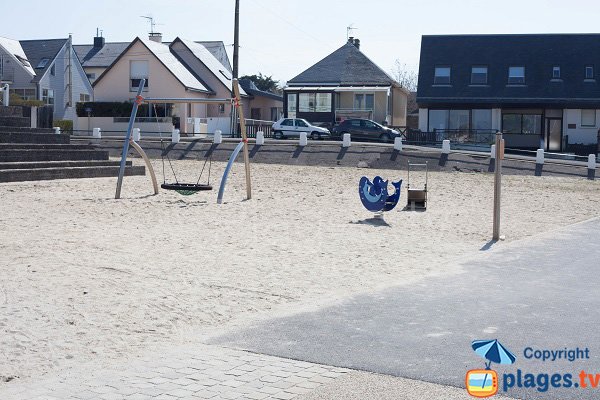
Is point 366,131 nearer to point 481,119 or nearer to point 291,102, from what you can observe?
point 481,119

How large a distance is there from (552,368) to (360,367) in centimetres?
144

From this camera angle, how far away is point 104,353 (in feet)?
21.9

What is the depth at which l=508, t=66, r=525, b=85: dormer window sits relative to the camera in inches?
2031

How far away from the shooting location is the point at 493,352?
21.4ft

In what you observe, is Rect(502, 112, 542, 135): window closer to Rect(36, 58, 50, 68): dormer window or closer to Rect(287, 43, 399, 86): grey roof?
Rect(287, 43, 399, 86): grey roof

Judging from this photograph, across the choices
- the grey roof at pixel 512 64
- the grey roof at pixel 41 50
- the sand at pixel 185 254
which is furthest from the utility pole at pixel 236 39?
the grey roof at pixel 41 50

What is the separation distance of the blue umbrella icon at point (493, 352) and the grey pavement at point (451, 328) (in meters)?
0.06

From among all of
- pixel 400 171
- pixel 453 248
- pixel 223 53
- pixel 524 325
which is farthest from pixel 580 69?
pixel 524 325

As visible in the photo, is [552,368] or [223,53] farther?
[223,53]

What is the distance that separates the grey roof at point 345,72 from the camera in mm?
58094

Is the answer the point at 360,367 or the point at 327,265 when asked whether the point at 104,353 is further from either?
the point at 327,265

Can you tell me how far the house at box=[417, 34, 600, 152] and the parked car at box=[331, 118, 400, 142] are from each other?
645cm

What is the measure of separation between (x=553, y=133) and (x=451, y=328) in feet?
151

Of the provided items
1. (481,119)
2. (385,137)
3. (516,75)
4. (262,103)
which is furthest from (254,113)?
(385,137)
